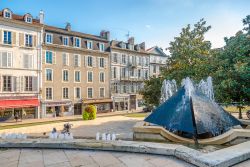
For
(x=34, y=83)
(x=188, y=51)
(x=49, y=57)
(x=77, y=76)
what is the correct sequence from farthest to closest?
(x=77, y=76)
(x=49, y=57)
(x=34, y=83)
(x=188, y=51)

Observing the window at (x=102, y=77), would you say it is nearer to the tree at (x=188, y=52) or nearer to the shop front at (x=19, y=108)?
the shop front at (x=19, y=108)

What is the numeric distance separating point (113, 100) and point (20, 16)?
22.9 meters

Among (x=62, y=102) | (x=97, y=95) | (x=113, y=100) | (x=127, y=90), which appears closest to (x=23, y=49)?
(x=62, y=102)

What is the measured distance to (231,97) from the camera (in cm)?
1429

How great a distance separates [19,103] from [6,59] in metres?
6.60

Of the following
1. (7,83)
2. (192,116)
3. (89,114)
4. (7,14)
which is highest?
(7,14)

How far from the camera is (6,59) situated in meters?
32.5

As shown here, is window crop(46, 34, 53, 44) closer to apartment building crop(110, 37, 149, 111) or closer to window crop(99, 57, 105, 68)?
window crop(99, 57, 105, 68)

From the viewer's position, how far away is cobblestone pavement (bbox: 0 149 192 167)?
15.5 ft

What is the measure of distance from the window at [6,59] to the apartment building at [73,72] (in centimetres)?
522

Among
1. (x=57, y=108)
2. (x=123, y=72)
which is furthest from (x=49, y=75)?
(x=123, y=72)

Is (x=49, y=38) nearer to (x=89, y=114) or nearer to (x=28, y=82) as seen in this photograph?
(x=28, y=82)

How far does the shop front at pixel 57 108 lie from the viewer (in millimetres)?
36706

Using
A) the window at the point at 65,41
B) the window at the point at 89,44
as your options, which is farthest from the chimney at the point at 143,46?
the window at the point at 65,41
